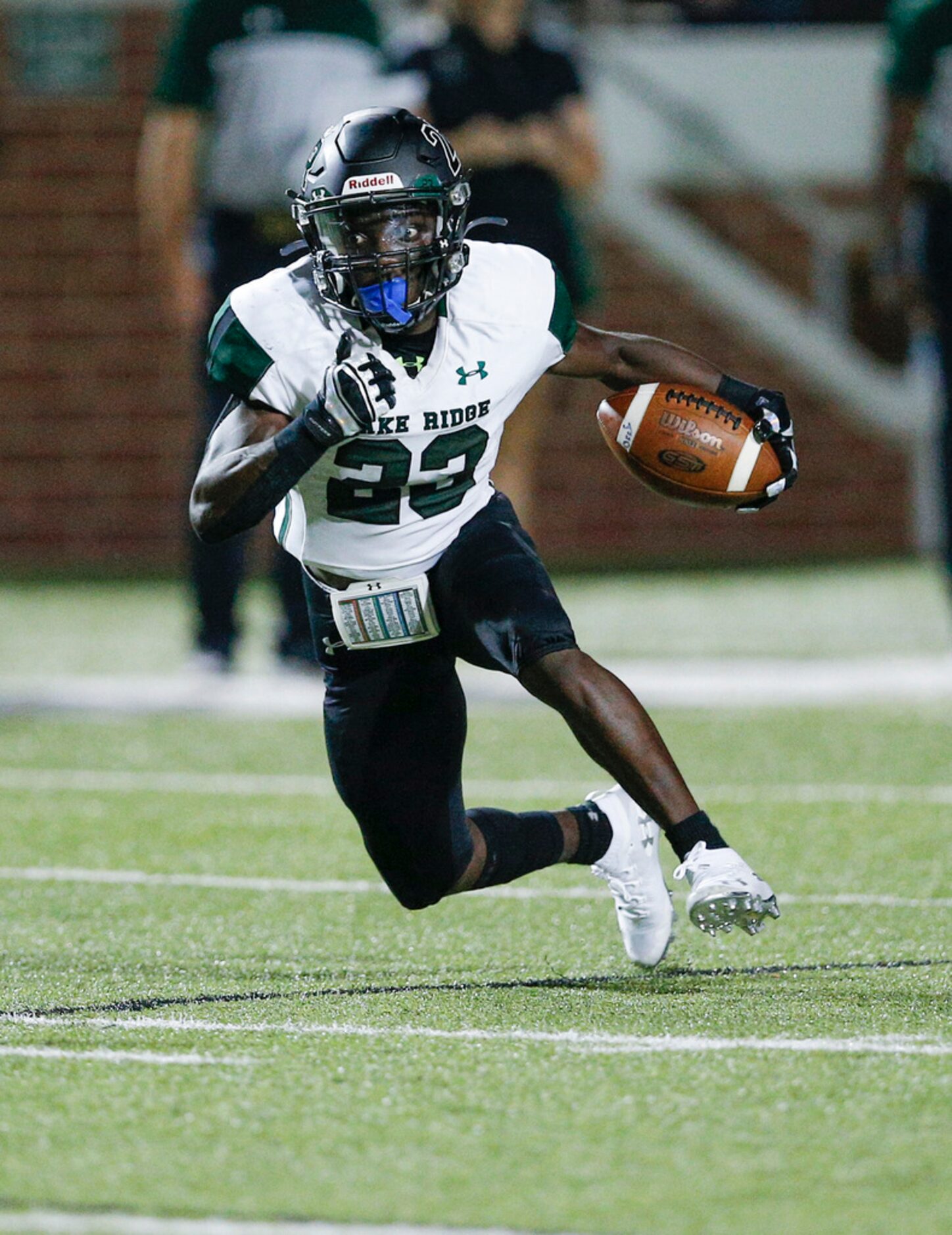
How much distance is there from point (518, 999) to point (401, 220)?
1.23 metres

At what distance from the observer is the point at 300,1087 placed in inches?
105

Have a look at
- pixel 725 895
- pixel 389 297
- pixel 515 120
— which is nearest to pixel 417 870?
pixel 725 895

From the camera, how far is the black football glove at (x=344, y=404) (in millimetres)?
3188

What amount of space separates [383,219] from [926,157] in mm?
3745

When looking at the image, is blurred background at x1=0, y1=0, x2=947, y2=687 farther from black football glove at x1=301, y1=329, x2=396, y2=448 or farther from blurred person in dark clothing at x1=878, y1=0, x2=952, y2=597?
black football glove at x1=301, y1=329, x2=396, y2=448

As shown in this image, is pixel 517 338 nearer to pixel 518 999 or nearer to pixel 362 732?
pixel 362 732

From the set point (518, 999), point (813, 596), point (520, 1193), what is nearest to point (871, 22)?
point (813, 596)

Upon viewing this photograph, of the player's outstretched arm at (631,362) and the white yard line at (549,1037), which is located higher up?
the player's outstretched arm at (631,362)

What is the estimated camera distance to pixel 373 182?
11.3 feet

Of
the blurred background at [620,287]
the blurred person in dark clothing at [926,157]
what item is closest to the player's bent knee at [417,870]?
the blurred person in dark clothing at [926,157]

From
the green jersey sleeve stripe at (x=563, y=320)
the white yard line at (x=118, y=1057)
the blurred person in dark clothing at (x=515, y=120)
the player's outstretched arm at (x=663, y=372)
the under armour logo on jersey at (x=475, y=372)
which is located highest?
the green jersey sleeve stripe at (x=563, y=320)

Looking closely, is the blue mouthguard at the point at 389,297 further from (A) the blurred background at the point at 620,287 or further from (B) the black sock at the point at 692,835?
(A) the blurred background at the point at 620,287

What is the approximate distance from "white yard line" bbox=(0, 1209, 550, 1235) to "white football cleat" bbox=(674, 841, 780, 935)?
3.34ft

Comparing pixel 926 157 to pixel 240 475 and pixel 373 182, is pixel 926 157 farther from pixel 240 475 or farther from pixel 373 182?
pixel 240 475
